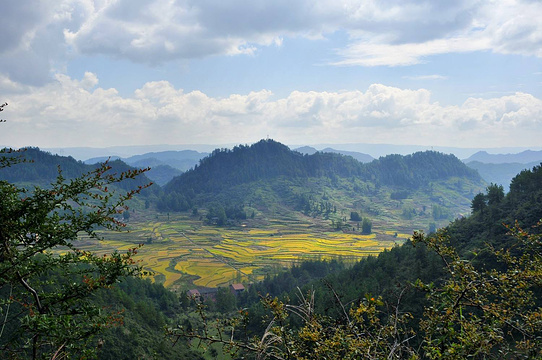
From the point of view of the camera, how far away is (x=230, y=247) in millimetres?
127688

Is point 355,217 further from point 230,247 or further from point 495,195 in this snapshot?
point 495,195

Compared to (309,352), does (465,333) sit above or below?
above

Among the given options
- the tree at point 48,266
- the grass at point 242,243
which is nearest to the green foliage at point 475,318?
the tree at point 48,266

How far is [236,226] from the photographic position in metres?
172

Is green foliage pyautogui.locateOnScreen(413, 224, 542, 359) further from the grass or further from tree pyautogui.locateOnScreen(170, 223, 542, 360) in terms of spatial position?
the grass

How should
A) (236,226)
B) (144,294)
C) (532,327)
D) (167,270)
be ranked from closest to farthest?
1. (532,327)
2. (144,294)
3. (167,270)
4. (236,226)

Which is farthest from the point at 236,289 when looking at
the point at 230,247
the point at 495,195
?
the point at 495,195

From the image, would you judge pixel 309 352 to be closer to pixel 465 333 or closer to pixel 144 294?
pixel 465 333

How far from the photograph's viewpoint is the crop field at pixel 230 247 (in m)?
96.1

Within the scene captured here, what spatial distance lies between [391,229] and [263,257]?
76.5 metres

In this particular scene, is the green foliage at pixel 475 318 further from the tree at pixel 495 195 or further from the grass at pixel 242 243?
the grass at pixel 242 243

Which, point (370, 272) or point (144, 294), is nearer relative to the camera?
point (370, 272)

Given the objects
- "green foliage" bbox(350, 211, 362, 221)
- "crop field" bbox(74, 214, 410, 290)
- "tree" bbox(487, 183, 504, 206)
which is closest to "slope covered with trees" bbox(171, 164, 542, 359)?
"tree" bbox(487, 183, 504, 206)

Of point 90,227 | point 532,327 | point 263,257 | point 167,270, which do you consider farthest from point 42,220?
point 263,257
